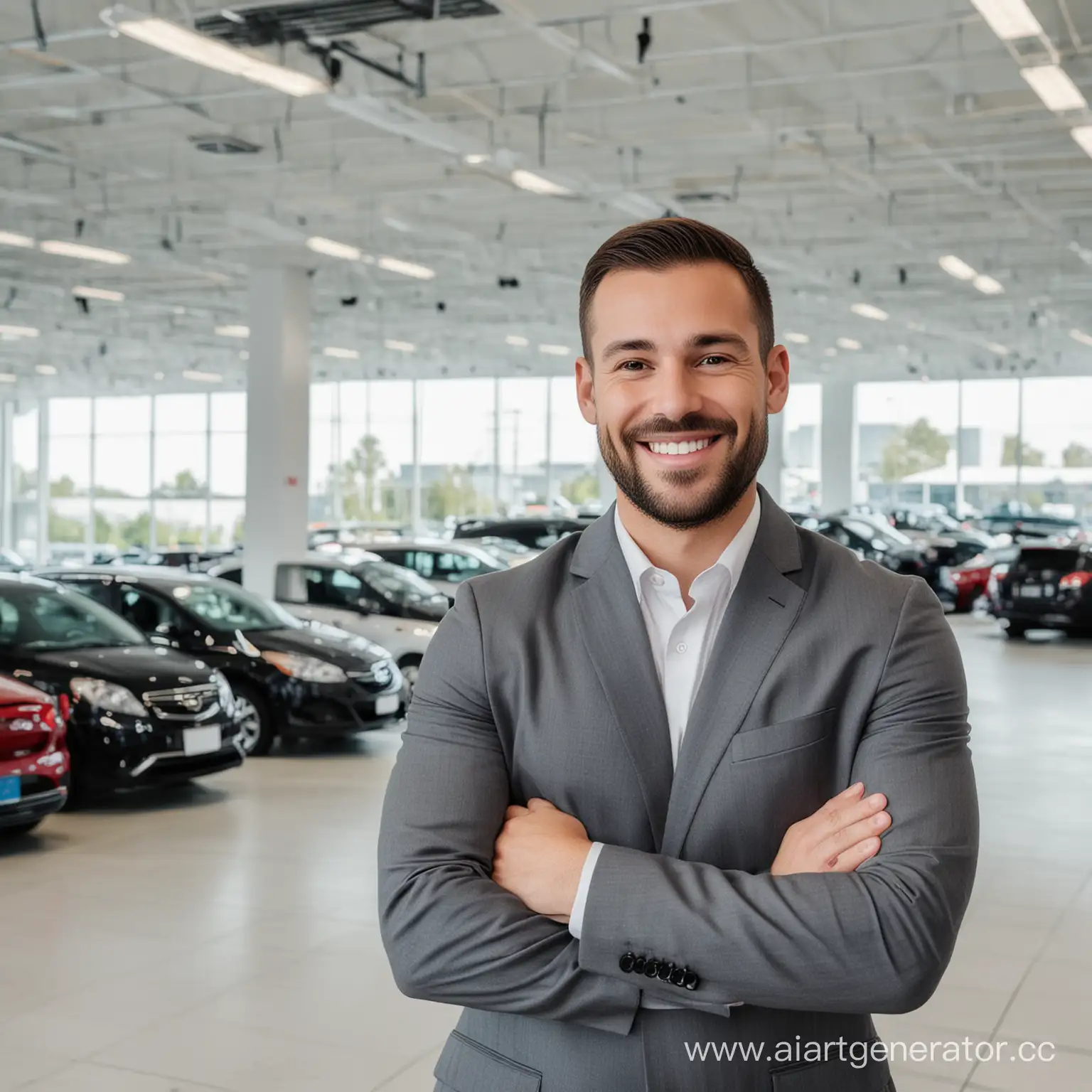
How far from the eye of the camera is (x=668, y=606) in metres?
1.90

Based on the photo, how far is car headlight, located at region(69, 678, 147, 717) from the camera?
803 cm

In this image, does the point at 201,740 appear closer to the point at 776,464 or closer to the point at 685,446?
the point at 685,446

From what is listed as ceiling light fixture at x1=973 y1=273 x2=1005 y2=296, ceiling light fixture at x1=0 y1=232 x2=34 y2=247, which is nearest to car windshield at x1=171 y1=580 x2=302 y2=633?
ceiling light fixture at x1=0 y1=232 x2=34 y2=247

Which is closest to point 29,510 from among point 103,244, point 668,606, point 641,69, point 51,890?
point 103,244

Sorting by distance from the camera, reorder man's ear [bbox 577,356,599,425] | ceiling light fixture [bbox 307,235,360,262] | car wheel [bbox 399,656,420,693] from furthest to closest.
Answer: ceiling light fixture [bbox 307,235,360,262] → car wheel [bbox 399,656,420,693] → man's ear [bbox 577,356,599,425]

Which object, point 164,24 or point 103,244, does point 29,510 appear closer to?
point 103,244

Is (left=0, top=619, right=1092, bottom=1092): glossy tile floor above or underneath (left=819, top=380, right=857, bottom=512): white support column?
underneath

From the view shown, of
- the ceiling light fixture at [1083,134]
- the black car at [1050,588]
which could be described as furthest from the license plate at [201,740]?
the black car at [1050,588]

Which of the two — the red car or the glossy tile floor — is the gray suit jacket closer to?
the glossy tile floor

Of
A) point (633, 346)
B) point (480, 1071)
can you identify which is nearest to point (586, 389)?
point (633, 346)

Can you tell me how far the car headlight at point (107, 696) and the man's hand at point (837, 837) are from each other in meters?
6.87

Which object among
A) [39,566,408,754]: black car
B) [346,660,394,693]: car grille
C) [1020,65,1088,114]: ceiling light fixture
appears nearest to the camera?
[1020,65,1088,114]: ceiling light fixture

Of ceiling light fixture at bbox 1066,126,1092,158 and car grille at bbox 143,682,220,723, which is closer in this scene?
car grille at bbox 143,682,220,723

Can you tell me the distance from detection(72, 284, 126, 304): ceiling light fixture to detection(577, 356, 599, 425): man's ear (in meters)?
21.9
